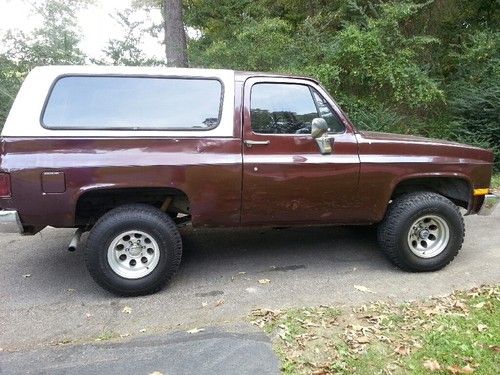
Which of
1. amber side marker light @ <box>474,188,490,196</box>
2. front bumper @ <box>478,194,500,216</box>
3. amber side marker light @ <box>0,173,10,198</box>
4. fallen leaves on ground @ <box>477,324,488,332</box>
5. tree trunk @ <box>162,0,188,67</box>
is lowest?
fallen leaves on ground @ <box>477,324,488,332</box>

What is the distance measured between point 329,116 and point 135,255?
Result: 2.17m

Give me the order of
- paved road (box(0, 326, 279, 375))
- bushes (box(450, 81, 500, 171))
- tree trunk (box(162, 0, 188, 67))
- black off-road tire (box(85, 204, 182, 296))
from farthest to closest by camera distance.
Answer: tree trunk (box(162, 0, 188, 67))
bushes (box(450, 81, 500, 171))
black off-road tire (box(85, 204, 182, 296))
paved road (box(0, 326, 279, 375))

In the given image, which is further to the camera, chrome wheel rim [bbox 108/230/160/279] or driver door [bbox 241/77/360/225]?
driver door [bbox 241/77/360/225]

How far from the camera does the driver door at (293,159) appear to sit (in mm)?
4105

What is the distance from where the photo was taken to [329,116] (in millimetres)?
4344

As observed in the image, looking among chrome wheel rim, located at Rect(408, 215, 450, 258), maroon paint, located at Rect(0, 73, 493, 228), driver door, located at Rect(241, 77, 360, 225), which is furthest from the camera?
chrome wheel rim, located at Rect(408, 215, 450, 258)

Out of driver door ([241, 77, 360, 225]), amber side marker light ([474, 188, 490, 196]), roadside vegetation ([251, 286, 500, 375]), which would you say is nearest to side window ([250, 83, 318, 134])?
driver door ([241, 77, 360, 225])

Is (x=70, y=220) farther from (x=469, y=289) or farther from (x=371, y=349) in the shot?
(x=469, y=289)

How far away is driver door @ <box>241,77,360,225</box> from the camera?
162 inches

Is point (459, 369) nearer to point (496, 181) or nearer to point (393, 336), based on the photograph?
point (393, 336)

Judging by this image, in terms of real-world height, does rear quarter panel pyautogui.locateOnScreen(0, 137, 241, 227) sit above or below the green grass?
above

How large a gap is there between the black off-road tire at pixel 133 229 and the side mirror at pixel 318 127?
1486mm

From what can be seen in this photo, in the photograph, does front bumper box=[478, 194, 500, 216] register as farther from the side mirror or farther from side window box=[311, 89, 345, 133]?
the side mirror

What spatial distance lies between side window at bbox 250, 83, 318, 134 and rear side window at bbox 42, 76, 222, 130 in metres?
0.35
